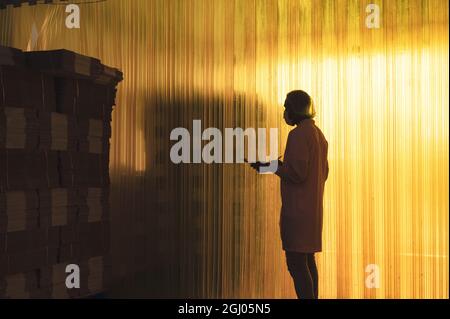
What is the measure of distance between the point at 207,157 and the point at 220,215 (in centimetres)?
43

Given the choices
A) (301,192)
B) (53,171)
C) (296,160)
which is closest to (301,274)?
(301,192)

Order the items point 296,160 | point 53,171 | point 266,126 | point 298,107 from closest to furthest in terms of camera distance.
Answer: point 296,160 < point 298,107 < point 53,171 < point 266,126

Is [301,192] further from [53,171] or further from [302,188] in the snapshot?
[53,171]

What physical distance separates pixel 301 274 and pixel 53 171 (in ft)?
5.42

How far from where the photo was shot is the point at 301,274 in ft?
12.5

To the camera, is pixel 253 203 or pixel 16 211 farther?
pixel 253 203

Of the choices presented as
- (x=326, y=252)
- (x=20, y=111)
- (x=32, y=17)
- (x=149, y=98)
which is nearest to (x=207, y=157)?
(x=149, y=98)

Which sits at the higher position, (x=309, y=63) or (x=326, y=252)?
(x=309, y=63)

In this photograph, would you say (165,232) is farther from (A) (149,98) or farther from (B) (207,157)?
(A) (149,98)

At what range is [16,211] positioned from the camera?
12.5 feet

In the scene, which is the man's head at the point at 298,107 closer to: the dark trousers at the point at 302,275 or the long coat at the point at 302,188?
the long coat at the point at 302,188

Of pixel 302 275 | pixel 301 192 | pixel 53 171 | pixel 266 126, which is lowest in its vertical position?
pixel 302 275

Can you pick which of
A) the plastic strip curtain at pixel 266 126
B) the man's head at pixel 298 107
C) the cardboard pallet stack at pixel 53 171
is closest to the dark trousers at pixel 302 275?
the plastic strip curtain at pixel 266 126

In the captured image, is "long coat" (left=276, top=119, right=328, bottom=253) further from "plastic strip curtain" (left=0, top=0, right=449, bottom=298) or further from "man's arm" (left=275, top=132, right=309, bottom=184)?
"plastic strip curtain" (left=0, top=0, right=449, bottom=298)
